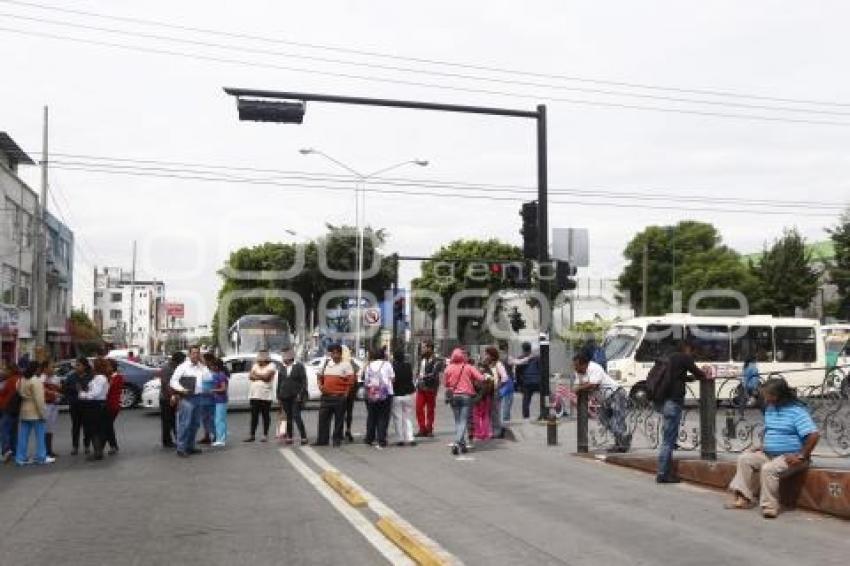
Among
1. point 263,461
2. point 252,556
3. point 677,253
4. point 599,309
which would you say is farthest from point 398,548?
point 599,309

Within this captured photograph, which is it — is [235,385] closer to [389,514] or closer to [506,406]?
[506,406]

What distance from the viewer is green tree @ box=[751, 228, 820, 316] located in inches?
2458

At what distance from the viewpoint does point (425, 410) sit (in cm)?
1809

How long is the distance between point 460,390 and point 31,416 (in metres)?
6.56

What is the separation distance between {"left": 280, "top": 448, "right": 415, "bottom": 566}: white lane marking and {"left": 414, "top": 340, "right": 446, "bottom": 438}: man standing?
4092 millimetres

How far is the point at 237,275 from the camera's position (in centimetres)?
7238

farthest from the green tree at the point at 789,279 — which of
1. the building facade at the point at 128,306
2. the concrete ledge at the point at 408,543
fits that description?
the building facade at the point at 128,306

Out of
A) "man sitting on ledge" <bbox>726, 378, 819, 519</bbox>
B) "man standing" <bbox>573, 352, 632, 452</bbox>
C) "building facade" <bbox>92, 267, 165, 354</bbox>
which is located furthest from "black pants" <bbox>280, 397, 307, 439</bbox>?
"building facade" <bbox>92, 267, 165, 354</bbox>

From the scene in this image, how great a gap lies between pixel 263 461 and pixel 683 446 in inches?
243

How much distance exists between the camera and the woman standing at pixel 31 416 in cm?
1421

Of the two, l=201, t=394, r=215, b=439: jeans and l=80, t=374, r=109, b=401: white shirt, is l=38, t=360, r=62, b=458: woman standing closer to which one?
l=80, t=374, r=109, b=401: white shirt

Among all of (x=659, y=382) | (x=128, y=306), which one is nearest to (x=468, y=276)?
(x=659, y=382)

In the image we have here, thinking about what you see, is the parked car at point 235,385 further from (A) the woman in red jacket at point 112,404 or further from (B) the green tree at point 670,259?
(B) the green tree at point 670,259

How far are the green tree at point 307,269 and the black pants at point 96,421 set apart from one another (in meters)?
25.6
